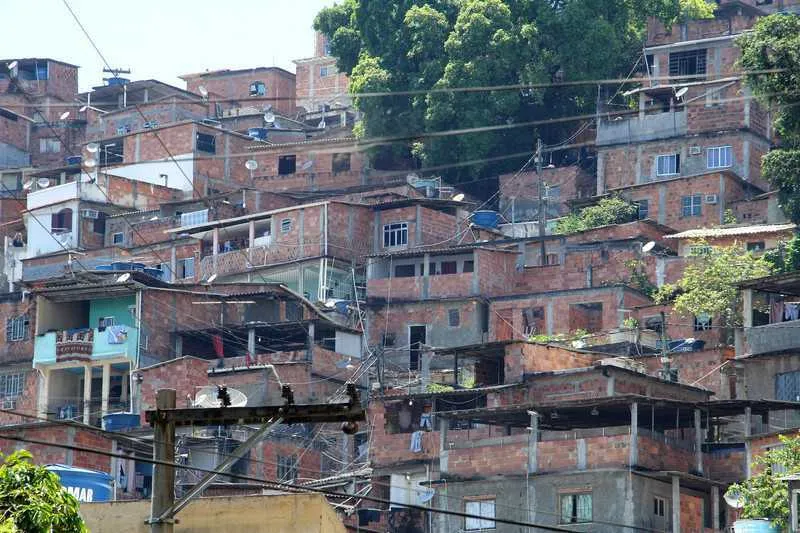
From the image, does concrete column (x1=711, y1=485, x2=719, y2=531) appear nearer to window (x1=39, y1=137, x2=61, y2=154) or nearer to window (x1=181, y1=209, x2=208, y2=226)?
window (x1=181, y1=209, x2=208, y2=226)

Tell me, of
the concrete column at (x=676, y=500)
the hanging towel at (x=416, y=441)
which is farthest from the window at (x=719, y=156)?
the concrete column at (x=676, y=500)

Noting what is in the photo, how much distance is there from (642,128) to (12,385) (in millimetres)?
23663

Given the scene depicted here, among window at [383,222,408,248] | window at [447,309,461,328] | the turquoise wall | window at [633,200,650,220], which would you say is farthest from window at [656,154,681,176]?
the turquoise wall

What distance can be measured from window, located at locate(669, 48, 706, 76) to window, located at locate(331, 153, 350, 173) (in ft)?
47.1

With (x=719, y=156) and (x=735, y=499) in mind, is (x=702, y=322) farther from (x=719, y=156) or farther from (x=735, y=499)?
(x=735, y=499)

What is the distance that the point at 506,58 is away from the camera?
244ft

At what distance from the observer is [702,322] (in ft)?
189

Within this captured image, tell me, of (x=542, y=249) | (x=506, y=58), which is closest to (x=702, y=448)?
(x=542, y=249)

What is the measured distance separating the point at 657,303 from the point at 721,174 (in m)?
8.09

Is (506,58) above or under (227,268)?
above

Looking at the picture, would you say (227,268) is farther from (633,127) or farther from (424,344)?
(633,127)

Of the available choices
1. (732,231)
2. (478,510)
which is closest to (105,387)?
(478,510)

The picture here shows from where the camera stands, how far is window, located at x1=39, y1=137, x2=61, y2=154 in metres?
91.0

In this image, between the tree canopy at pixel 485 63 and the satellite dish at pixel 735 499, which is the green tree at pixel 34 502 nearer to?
the satellite dish at pixel 735 499
